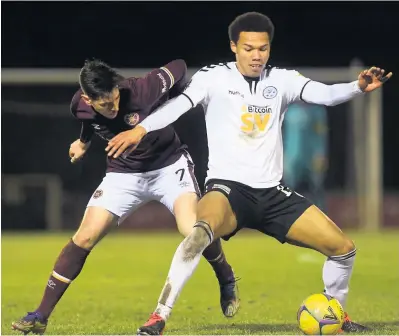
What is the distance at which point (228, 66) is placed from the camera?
729 centimetres

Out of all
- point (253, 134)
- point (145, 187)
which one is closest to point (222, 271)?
point (145, 187)

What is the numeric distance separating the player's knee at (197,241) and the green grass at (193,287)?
1.18 metres

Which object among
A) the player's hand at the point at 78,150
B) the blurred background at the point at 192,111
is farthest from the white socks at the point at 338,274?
the blurred background at the point at 192,111

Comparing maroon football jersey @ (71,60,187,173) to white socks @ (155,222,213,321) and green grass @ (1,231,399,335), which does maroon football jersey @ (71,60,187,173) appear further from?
green grass @ (1,231,399,335)

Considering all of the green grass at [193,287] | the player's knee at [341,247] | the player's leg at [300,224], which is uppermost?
the player's leg at [300,224]

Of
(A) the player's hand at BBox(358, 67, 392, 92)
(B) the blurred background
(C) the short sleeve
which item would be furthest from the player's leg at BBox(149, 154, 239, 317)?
(B) the blurred background

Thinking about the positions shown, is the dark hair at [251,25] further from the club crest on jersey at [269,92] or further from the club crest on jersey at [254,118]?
the club crest on jersey at [254,118]

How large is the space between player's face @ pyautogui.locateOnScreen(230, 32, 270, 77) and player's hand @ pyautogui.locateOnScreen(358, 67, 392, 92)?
673mm

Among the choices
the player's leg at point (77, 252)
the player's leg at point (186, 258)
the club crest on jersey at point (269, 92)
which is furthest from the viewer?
the player's leg at point (77, 252)

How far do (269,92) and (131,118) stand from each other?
1.11m

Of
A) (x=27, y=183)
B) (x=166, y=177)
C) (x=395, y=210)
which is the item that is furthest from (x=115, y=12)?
(x=166, y=177)

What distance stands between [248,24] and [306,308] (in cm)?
199

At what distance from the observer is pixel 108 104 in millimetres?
7395

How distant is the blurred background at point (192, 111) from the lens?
907 inches
